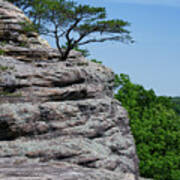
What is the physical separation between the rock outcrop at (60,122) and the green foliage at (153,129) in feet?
51.7

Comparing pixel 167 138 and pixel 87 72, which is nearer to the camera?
pixel 87 72

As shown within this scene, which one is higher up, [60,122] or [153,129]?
[60,122]

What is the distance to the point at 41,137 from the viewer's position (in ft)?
63.7

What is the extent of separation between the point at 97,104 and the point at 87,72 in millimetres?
2515

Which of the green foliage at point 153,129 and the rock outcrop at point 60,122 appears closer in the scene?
the rock outcrop at point 60,122

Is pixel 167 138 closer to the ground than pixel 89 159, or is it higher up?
closer to the ground

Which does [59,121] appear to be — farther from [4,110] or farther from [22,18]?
[22,18]

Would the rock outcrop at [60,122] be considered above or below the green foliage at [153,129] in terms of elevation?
above

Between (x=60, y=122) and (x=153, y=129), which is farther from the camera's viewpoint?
(x=153, y=129)

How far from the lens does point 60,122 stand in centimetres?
2009

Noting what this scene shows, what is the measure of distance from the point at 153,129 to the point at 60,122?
24742 millimetres

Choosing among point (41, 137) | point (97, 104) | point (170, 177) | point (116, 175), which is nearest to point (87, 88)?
point (97, 104)

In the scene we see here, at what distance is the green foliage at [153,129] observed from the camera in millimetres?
39281

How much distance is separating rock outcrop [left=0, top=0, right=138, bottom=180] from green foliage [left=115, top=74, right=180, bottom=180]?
15.7 metres
